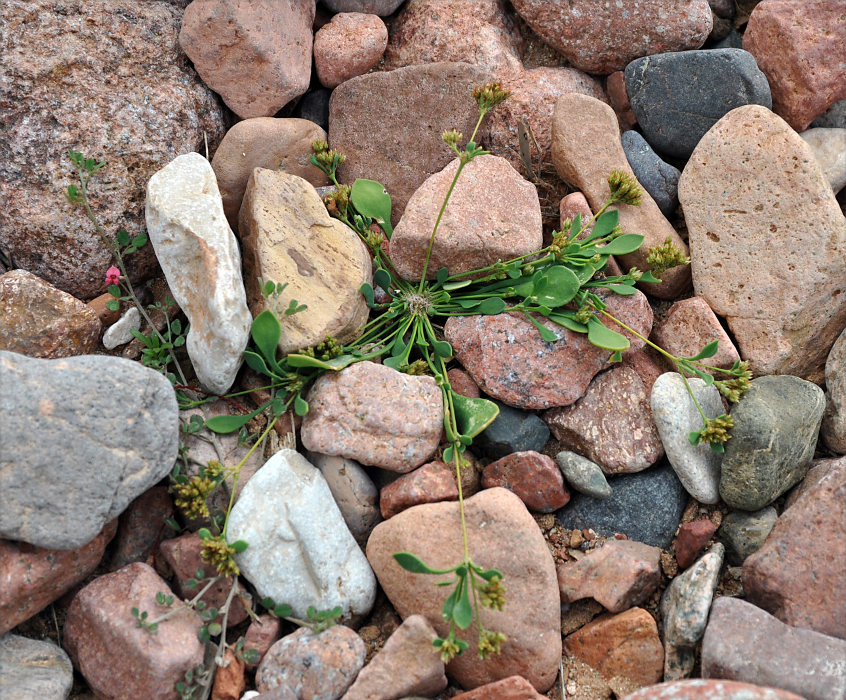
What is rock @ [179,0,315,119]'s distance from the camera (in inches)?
127

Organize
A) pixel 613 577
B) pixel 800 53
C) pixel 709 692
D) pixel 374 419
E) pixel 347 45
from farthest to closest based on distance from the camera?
pixel 347 45, pixel 800 53, pixel 374 419, pixel 613 577, pixel 709 692

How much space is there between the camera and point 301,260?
3.07m

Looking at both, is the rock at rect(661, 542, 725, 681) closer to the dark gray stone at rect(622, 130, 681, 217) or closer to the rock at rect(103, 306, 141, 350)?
the dark gray stone at rect(622, 130, 681, 217)

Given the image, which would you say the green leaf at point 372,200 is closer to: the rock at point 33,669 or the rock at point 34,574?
the rock at point 34,574

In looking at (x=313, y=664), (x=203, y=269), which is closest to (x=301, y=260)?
(x=203, y=269)

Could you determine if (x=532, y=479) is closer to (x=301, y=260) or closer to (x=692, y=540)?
(x=692, y=540)

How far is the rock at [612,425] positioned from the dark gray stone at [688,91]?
117cm

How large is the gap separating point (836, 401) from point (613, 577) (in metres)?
1.19

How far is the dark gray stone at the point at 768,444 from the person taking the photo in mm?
2816

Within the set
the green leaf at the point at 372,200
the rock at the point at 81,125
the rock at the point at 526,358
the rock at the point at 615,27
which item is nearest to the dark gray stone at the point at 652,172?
the rock at the point at 615,27

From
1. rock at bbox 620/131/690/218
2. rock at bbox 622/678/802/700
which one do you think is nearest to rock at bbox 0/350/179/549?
rock at bbox 622/678/802/700

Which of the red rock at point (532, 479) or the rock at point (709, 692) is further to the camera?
the red rock at point (532, 479)

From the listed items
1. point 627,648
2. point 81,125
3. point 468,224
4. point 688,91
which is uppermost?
point 81,125

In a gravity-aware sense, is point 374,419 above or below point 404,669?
above
